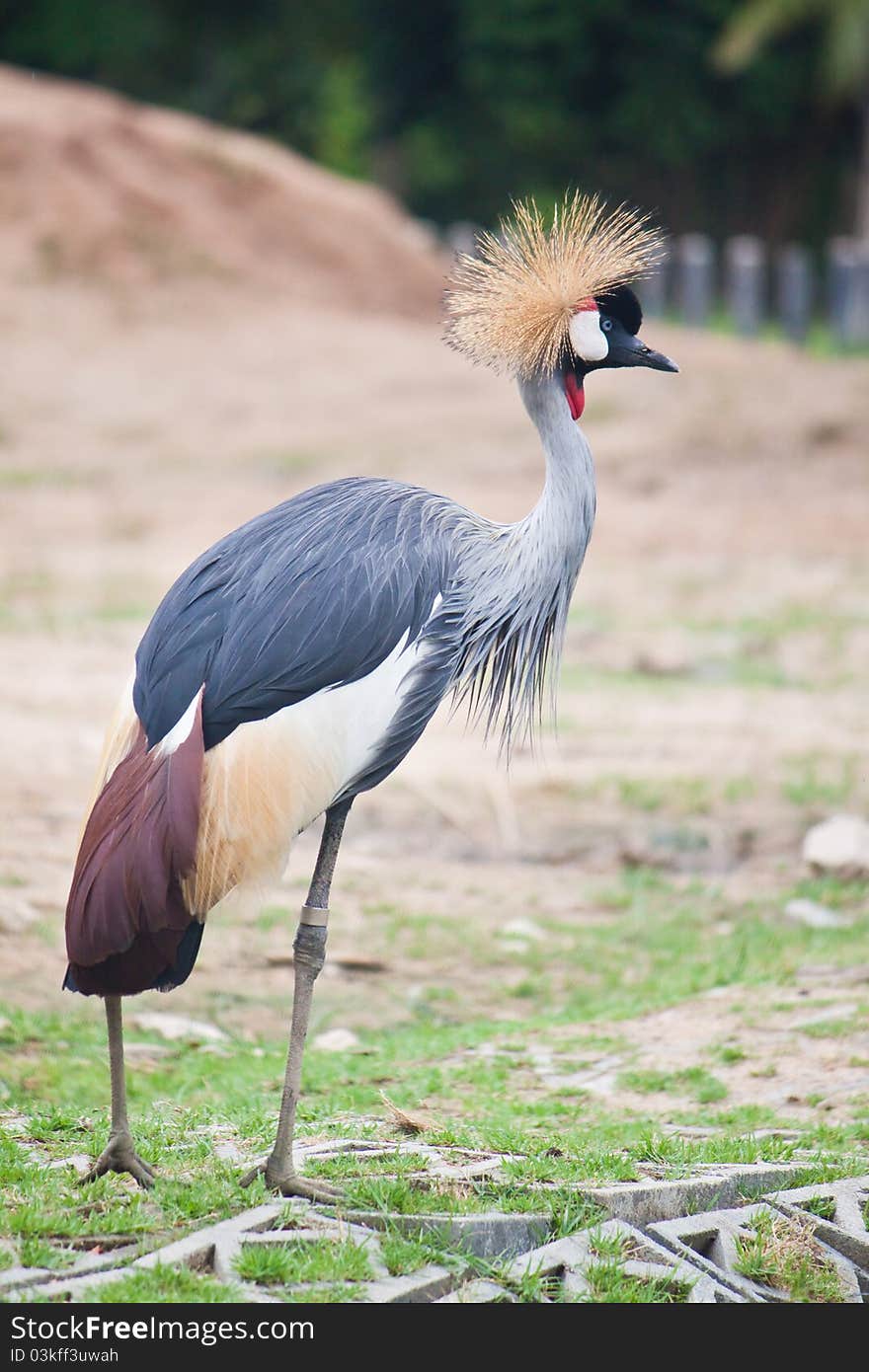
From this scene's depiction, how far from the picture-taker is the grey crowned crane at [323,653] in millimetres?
3602

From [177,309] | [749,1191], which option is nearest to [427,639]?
[749,1191]

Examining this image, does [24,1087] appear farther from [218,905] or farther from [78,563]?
[78,563]

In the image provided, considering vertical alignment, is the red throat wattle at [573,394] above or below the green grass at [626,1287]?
above

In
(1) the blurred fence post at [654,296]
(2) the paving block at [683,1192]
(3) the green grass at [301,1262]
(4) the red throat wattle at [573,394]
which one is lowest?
(3) the green grass at [301,1262]

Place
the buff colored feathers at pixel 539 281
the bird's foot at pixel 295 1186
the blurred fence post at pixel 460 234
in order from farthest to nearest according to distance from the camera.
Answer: the blurred fence post at pixel 460 234, the buff colored feathers at pixel 539 281, the bird's foot at pixel 295 1186

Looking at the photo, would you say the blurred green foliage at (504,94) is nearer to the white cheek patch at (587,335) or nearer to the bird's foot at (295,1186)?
the white cheek patch at (587,335)

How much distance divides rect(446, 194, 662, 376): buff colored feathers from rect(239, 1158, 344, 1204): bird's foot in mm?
1869

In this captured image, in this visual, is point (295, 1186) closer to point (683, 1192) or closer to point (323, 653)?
point (683, 1192)

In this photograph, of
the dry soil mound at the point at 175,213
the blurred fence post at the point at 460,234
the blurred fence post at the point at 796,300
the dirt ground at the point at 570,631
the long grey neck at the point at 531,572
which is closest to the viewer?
the long grey neck at the point at 531,572

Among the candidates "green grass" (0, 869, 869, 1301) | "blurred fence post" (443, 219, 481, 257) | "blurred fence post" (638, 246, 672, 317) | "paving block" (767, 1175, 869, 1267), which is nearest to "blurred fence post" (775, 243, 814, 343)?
"blurred fence post" (638, 246, 672, 317)

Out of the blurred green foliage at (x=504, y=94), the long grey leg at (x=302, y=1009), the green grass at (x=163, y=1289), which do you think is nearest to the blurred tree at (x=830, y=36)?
the blurred green foliage at (x=504, y=94)

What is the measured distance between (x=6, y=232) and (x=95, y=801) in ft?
47.6

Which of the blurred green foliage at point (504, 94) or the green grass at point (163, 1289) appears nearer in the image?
the green grass at point (163, 1289)

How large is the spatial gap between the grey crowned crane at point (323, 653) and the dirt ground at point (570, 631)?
0.43m
